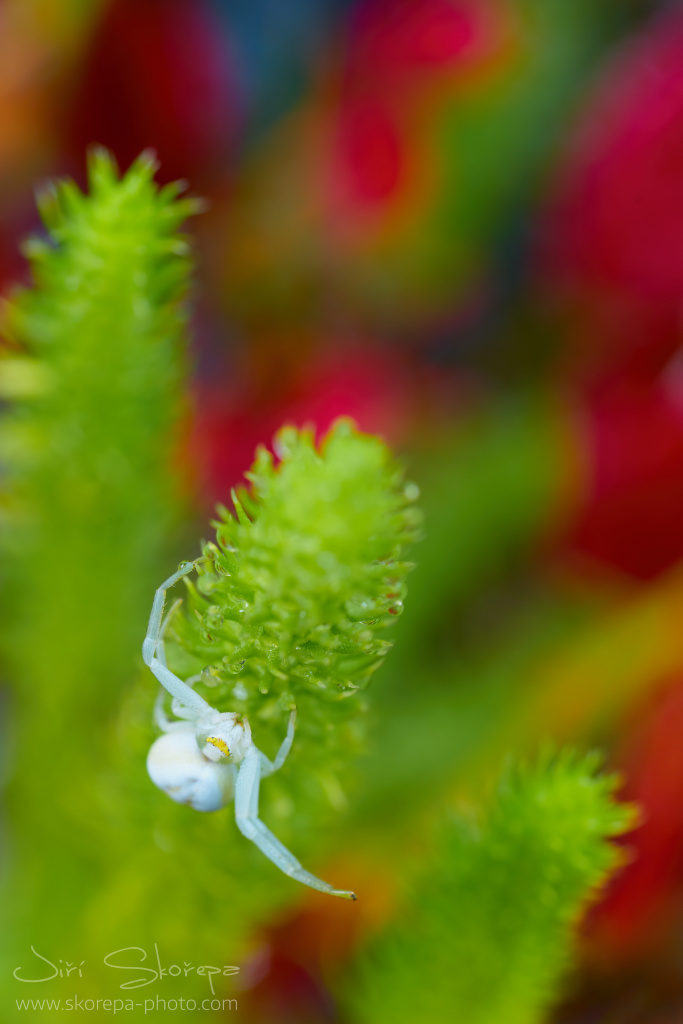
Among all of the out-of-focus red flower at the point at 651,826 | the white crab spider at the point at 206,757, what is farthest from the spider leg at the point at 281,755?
the out-of-focus red flower at the point at 651,826

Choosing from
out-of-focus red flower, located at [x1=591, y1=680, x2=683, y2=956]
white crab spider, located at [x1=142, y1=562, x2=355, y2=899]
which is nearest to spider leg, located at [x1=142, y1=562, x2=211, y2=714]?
white crab spider, located at [x1=142, y1=562, x2=355, y2=899]

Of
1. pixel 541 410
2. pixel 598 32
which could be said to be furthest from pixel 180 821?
pixel 598 32

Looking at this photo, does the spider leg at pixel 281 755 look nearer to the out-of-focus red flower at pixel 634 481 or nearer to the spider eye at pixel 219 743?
the spider eye at pixel 219 743

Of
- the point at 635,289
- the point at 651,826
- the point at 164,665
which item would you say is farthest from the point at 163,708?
the point at 635,289

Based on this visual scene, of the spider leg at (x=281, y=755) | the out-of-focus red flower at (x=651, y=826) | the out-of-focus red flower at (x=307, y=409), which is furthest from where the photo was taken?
the out-of-focus red flower at (x=307, y=409)

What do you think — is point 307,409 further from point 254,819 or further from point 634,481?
point 254,819

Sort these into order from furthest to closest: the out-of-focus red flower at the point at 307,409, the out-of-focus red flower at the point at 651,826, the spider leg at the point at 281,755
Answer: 1. the out-of-focus red flower at the point at 307,409
2. the out-of-focus red flower at the point at 651,826
3. the spider leg at the point at 281,755

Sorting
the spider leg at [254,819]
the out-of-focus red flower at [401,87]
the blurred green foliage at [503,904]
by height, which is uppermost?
the out-of-focus red flower at [401,87]
